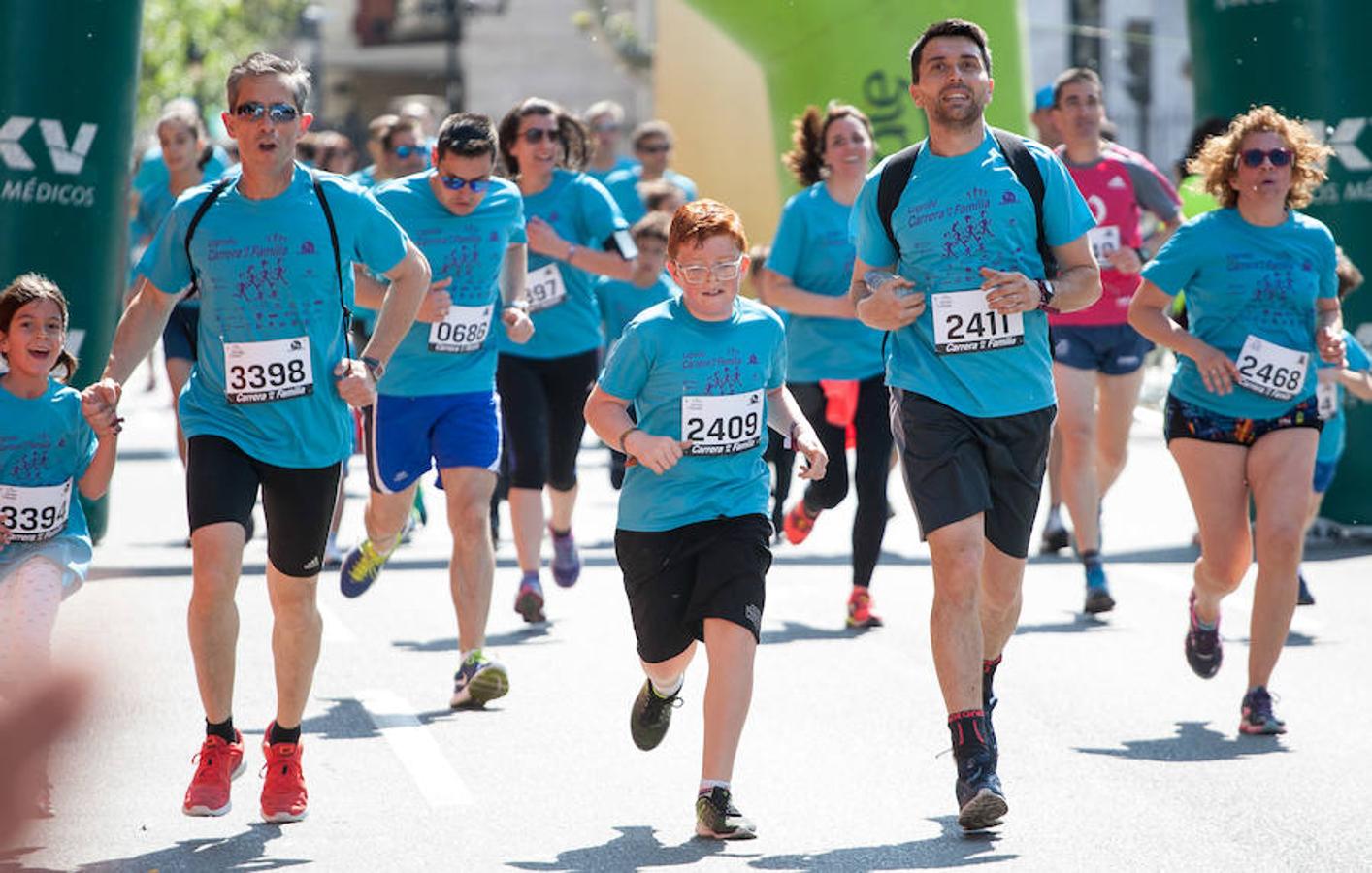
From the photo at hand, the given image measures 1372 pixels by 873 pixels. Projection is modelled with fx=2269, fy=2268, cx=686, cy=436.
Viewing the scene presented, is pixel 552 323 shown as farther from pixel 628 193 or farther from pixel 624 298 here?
pixel 628 193

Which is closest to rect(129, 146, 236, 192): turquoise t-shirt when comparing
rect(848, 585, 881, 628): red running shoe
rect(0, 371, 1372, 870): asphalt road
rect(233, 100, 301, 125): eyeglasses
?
rect(0, 371, 1372, 870): asphalt road

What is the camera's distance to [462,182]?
7996 mm

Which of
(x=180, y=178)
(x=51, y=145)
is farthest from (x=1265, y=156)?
(x=180, y=178)

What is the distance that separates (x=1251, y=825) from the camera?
5.77m

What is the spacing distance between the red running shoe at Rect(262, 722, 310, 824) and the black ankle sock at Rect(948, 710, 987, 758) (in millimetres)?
1712

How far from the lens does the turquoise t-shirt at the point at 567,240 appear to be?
971 cm

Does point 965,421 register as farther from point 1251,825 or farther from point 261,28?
point 261,28

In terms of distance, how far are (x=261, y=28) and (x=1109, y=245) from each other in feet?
147

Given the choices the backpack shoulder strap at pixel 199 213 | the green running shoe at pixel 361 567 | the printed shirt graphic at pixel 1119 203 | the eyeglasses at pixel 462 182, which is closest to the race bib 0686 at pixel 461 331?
the eyeglasses at pixel 462 182

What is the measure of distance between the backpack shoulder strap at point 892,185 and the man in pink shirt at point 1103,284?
4.19m

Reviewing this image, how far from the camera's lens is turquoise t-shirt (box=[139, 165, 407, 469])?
5840mm

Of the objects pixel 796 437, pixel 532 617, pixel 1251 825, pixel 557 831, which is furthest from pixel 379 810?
pixel 532 617

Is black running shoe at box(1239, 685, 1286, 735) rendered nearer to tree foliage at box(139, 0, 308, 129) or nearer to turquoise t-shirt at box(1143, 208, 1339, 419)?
turquoise t-shirt at box(1143, 208, 1339, 419)

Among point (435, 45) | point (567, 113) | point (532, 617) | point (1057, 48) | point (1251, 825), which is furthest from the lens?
point (435, 45)
